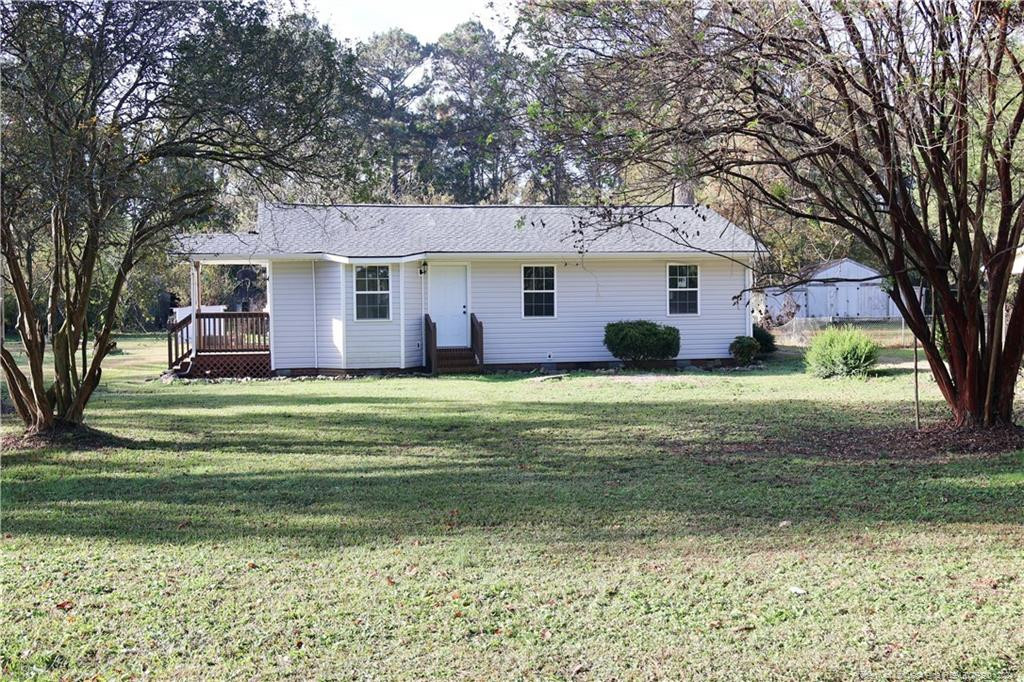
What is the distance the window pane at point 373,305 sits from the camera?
67.0ft

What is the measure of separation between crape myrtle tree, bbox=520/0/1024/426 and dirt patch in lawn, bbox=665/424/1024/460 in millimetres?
831

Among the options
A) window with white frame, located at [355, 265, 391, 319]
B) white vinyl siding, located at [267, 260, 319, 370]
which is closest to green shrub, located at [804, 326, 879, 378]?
window with white frame, located at [355, 265, 391, 319]

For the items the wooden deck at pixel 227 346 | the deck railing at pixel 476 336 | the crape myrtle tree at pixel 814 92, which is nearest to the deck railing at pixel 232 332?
the wooden deck at pixel 227 346

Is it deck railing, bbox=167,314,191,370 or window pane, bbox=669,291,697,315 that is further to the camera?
window pane, bbox=669,291,697,315

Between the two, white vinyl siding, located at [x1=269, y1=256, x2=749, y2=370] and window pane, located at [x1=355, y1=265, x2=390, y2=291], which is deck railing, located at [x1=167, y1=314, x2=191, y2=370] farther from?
window pane, located at [x1=355, y1=265, x2=390, y2=291]

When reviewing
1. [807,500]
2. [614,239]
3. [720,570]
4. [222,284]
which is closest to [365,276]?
[614,239]

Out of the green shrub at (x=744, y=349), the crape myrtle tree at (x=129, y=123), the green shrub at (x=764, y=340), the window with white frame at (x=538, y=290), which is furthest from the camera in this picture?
the green shrub at (x=764, y=340)

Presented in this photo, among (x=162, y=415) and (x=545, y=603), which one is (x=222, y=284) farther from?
(x=545, y=603)

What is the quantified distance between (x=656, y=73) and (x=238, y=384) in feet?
41.7

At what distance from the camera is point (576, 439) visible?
11062mm

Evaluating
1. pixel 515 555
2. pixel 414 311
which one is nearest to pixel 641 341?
pixel 414 311

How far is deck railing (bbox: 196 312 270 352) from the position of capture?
2056 cm

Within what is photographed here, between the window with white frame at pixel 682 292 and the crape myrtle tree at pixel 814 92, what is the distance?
11945 millimetres

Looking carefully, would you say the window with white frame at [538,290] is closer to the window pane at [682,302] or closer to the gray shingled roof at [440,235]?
the gray shingled roof at [440,235]
